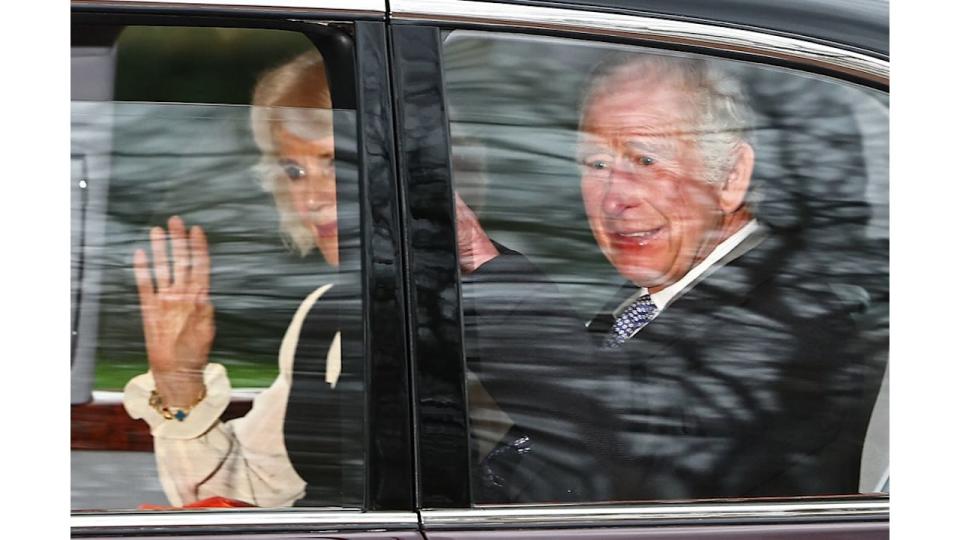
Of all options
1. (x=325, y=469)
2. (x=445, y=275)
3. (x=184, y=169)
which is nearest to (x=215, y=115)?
(x=184, y=169)

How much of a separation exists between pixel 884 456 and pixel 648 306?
1.52 feet

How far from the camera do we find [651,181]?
1840 mm

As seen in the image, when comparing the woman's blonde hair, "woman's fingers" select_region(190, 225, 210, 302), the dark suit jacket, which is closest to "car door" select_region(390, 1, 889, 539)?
the dark suit jacket

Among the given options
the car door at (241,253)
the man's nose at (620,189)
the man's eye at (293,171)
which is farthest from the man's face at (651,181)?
the man's eye at (293,171)

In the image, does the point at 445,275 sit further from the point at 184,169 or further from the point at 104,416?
the point at 104,416

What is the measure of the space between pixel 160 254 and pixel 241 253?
0.12m

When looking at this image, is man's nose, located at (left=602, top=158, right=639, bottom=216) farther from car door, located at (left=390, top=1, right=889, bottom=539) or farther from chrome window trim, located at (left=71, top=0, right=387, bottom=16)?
chrome window trim, located at (left=71, top=0, right=387, bottom=16)

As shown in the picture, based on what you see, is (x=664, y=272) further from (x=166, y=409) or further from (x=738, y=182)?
(x=166, y=409)

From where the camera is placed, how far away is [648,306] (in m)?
1.81

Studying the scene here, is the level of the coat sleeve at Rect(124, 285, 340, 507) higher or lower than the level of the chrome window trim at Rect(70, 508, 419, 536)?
higher

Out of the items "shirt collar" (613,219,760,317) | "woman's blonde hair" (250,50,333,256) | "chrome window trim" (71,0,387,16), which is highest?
"chrome window trim" (71,0,387,16)

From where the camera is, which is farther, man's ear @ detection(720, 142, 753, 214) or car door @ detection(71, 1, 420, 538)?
man's ear @ detection(720, 142, 753, 214)

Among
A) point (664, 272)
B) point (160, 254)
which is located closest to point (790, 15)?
point (664, 272)

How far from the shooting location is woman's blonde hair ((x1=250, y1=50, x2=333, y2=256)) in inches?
69.7
